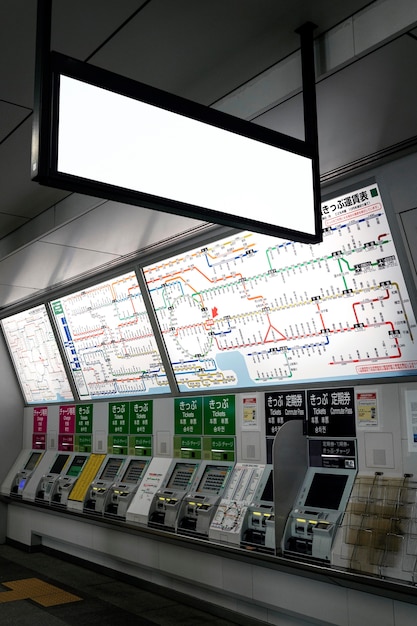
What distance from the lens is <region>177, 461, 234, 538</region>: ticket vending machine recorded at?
4625mm

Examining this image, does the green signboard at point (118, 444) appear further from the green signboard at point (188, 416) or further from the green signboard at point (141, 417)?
the green signboard at point (188, 416)

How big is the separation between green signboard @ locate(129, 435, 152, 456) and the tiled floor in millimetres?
1123

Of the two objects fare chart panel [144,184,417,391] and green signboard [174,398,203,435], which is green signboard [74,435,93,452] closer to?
green signboard [174,398,203,435]

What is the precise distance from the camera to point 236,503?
4.50m

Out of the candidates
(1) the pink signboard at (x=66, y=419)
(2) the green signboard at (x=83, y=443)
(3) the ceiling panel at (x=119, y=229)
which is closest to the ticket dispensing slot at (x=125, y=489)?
(2) the green signboard at (x=83, y=443)

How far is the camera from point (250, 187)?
7.84 feet

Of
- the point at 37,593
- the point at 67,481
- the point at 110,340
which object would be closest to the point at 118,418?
the point at 110,340

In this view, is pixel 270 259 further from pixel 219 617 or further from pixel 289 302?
pixel 219 617

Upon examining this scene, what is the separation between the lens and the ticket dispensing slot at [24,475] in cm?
721

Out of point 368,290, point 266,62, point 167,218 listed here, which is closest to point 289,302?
point 368,290

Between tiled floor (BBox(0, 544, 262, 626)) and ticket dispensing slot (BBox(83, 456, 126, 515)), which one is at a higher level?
ticket dispensing slot (BBox(83, 456, 126, 515))

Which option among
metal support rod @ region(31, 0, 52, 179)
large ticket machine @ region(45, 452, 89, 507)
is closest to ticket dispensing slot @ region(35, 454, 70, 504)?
large ticket machine @ region(45, 452, 89, 507)

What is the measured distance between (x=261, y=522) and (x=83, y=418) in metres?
3.11

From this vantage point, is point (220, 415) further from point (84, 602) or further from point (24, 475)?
point (24, 475)
